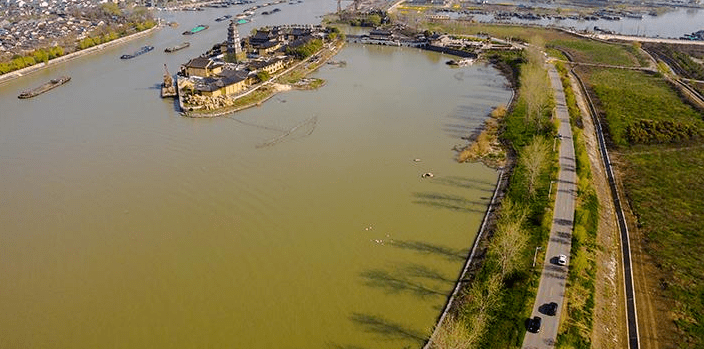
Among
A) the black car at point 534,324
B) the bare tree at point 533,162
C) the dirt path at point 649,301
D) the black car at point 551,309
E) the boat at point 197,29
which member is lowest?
the dirt path at point 649,301

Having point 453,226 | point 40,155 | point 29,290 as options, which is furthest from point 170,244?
point 40,155

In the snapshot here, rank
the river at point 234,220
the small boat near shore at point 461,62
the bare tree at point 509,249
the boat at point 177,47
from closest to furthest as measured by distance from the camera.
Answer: the river at point 234,220 → the bare tree at point 509,249 → the small boat near shore at point 461,62 → the boat at point 177,47

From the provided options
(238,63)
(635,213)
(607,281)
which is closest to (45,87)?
(238,63)

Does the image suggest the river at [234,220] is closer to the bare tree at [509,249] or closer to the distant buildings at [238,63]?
the bare tree at [509,249]

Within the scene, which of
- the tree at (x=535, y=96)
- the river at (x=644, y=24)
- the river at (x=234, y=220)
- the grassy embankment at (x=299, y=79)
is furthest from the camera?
the river at (x=644, y=24)

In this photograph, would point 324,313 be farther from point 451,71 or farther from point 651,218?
point 451,71

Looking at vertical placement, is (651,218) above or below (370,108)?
below

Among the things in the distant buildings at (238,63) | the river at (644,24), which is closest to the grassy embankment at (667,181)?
the distant buildings at (238,63)

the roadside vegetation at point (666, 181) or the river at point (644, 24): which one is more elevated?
the river at point (644, 24)
